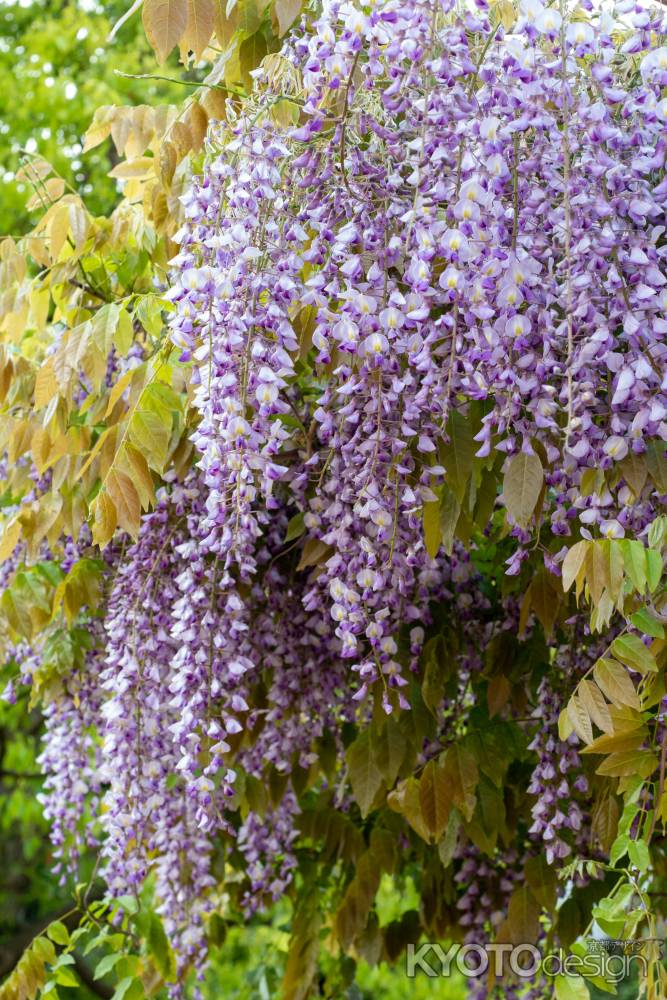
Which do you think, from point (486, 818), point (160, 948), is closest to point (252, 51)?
point (486, 818)

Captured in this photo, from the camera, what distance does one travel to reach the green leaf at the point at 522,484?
1.69m

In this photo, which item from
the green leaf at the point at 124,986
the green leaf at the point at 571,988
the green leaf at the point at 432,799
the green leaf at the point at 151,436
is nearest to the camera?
the green leaf at the point at 571,988

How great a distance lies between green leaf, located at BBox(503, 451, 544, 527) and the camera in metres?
1.69

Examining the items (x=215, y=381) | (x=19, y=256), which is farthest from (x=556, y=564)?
(x=19, y=256)

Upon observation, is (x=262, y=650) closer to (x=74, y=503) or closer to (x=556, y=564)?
(x=74, y=503)

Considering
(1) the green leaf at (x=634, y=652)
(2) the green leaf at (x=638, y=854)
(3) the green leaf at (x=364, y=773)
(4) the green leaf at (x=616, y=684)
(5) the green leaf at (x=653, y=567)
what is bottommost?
(3) the green leaf at (x=364, y=773)

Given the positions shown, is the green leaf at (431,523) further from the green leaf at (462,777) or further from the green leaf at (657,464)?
the green leaf at (462,777)

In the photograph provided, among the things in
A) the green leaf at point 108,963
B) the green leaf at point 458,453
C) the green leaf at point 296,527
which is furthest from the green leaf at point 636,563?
the green leaf at point 108,963

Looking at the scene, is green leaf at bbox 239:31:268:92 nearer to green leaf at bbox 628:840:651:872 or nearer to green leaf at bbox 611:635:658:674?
green leaf at bbox 611:635:658:674

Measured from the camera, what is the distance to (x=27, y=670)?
2.73 meters

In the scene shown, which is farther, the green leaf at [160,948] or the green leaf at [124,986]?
the green leaf at [160,948]
